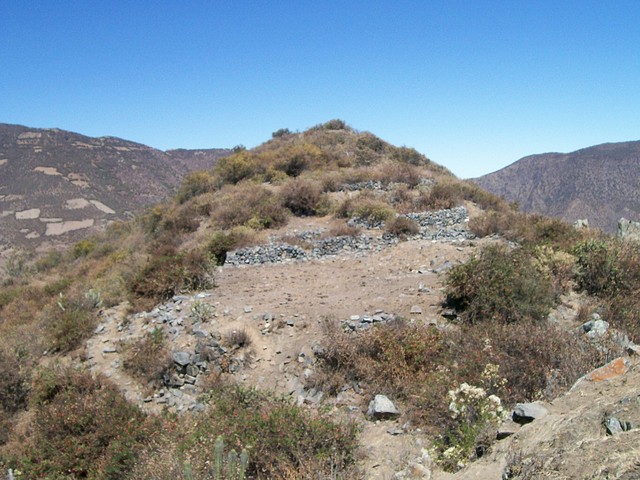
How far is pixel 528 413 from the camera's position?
135 inches

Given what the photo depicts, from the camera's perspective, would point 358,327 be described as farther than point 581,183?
No

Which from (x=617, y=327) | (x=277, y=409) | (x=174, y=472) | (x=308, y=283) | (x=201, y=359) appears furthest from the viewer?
(x=308, y=283)

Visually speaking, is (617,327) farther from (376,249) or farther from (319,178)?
A: (319,178)

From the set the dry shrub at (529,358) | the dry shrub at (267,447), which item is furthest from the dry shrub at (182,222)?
the dry shrub at (529,358)

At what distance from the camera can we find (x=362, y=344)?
6.27m

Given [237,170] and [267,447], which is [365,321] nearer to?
[267,447]

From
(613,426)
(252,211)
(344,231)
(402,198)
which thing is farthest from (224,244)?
(613,426)

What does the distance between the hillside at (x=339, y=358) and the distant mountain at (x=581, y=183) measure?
24883mm

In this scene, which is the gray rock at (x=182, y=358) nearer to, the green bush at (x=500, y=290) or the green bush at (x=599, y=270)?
the green bush at (x=500, y=290)

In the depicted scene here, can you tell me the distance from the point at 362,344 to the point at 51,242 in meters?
42.7

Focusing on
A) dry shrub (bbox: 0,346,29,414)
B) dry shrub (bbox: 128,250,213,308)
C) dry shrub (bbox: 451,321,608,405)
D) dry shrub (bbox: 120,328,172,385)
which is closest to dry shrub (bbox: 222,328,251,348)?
dry shrub (bbox: 120,328,172,385)

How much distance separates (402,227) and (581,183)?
36432 mm

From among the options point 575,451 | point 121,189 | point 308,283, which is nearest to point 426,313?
point 308,283

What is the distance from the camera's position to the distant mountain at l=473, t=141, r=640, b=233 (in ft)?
113
